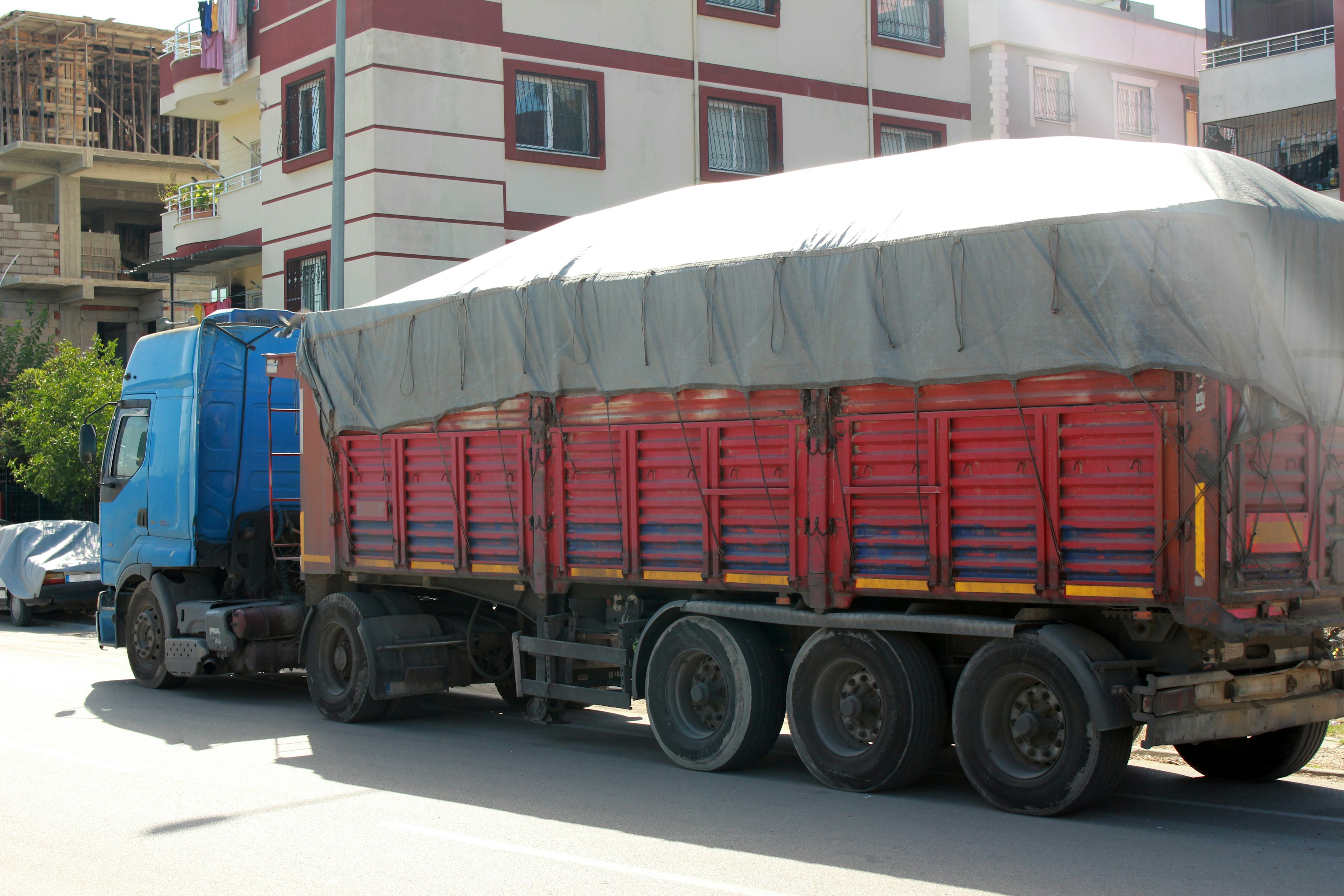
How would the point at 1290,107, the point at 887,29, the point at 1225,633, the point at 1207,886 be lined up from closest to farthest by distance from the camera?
the point at 1207,886 → the point at 1225,633 → the point at 1290,107 → the point at 887,29

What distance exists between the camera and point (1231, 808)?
26.2 feet

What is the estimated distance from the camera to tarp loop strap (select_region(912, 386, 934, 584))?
7.99m

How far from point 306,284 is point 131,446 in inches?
355

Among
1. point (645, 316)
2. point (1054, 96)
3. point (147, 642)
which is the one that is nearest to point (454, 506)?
point (645, 316)

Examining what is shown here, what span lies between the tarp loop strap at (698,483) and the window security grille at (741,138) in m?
15.1

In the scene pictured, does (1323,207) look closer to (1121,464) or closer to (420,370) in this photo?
(1121,464)

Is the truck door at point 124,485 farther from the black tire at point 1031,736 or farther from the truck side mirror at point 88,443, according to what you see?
the black tire at point 1031,736

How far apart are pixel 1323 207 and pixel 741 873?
209 inches

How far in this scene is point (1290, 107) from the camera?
23.8 metres

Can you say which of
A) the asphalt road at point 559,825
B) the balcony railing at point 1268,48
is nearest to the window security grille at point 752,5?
the balcony railing at point 1268,48

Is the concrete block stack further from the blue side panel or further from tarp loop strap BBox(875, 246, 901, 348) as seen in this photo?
tarp loop strap BBox(875, 246, 901, 348)

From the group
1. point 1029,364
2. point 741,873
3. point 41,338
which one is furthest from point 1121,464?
point 41,338

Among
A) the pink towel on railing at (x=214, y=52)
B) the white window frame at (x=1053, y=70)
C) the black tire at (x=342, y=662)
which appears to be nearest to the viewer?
the black tire at (x=342, y=662)

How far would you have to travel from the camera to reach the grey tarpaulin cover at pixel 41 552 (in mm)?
20938
